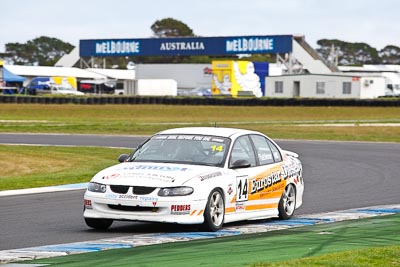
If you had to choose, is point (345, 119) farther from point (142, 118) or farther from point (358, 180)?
point (358, 180)

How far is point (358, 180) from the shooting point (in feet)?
70.0

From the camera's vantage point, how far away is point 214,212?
40.3 feet

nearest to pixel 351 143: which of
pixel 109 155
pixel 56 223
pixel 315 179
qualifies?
pixel 109 155

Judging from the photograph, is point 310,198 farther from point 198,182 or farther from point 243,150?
point 198,182

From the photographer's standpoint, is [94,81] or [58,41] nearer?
[94,81]

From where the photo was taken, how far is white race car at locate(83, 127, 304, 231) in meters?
11.9

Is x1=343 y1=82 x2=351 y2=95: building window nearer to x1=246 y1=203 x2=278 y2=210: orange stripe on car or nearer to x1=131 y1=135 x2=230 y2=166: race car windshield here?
x1=246 y1=203 x2=278 y2=210: orange stripe on car

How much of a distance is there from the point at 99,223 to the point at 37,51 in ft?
532

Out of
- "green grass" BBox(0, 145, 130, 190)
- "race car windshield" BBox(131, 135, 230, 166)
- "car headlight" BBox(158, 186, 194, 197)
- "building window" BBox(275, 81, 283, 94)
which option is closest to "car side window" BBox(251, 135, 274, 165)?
"race car windshield" BBox(131, 135, 230, 166)

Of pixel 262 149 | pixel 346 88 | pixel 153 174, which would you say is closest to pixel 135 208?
pixel 153 174

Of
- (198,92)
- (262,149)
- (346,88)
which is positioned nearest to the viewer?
(262,149)

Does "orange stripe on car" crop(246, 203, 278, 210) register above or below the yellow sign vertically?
below

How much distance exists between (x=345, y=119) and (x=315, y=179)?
117ft

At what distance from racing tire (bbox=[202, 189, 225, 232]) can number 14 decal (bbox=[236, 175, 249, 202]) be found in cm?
45
